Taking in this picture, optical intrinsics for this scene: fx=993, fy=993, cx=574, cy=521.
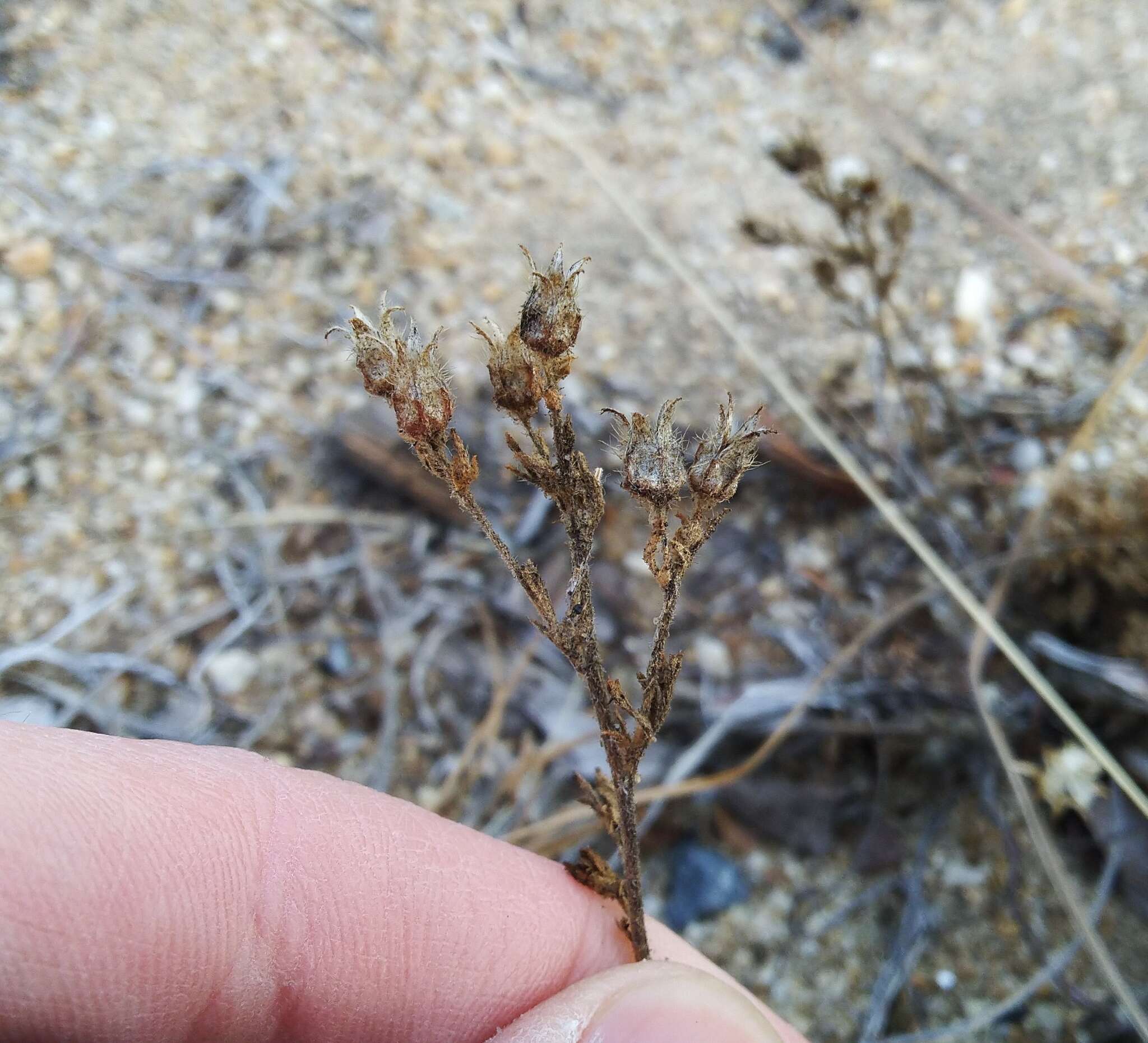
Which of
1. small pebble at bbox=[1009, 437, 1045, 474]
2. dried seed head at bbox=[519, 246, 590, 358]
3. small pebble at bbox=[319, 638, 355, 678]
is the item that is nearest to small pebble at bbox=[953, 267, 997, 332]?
small pebble at bbox=[1009, 437, 1045, 474]

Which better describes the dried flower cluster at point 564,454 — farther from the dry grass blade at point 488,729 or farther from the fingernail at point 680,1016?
the dry grass blade at point 488,729

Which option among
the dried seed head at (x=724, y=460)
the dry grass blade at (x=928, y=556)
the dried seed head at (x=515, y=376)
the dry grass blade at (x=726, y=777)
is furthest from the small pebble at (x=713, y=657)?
the dried seed head at (x=515, y=376)

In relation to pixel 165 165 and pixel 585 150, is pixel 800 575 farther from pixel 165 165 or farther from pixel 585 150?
pixel 165 165

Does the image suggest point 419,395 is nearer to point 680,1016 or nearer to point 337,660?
point 680,1016

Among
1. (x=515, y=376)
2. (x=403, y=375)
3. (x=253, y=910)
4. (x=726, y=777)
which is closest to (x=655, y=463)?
(x=515, y=376)

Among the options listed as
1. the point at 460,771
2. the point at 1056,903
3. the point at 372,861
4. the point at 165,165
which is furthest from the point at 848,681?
the point at 165,165

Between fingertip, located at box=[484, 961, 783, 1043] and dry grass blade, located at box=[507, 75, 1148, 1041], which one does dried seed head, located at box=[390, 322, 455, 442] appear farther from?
dry grass blade, located at box=[507, 75, 1148, 1041]
